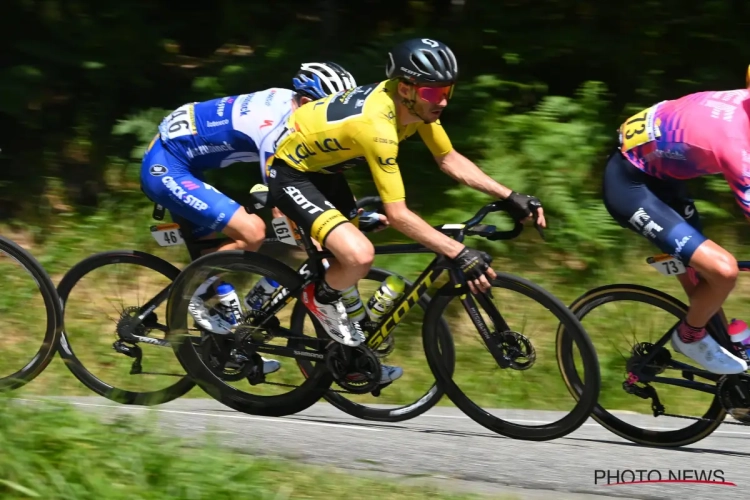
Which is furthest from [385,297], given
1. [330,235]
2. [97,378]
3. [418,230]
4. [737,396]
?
[97,378]

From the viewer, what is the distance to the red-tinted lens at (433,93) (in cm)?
448

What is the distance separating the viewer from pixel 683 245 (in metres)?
4.62

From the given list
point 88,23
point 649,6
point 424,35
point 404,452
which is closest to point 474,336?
point 404,452

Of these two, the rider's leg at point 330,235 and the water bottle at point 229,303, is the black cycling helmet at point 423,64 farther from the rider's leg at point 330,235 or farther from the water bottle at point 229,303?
the water bottle at point 229,303

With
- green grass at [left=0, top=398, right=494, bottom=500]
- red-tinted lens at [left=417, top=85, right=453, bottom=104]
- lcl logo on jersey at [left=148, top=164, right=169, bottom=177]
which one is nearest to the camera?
green grass at [left=0, top=398, right=494, bottom=500]

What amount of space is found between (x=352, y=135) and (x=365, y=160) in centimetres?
30

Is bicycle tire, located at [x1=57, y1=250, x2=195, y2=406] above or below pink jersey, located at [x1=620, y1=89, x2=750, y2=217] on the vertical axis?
below

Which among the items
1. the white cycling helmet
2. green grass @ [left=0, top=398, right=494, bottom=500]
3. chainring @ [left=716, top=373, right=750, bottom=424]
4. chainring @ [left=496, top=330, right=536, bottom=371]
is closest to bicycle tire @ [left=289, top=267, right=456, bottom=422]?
chainring @ [left=496, top=330, right=536, bottom=371]

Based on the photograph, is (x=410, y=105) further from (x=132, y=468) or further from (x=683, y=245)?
(x=132, y=468)

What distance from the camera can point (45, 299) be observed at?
543 cm

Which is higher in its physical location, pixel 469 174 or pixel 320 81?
pixel 320 81

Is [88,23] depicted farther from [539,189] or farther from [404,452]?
[404,452]

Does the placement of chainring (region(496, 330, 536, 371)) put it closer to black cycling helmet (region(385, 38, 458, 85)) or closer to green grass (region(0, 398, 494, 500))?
green grass (region(0, 398, 494, 500))

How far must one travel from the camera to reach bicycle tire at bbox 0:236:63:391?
17.7ft
